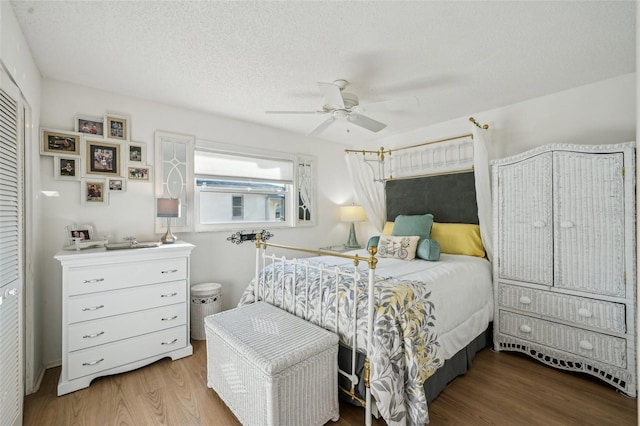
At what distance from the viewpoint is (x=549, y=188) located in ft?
8.11

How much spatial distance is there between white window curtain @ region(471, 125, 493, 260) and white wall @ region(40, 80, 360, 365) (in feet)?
7.69

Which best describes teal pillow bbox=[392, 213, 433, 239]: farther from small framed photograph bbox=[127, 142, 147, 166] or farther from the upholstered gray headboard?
small framed photograph bbox=[127, 142, 147, 166]

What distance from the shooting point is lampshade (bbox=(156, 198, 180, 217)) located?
9.13 ft

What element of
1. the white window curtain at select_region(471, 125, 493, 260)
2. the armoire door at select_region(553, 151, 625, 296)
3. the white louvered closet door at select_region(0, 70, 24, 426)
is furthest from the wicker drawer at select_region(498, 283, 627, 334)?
the white louvered closet door at select_region(0, 70, 24, 426)

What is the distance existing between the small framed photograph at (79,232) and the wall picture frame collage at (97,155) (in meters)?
0.25

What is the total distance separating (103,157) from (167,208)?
0.79 metres

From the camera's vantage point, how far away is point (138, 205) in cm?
296

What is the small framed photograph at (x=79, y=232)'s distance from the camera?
2.50 metres

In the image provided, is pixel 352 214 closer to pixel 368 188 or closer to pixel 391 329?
pixel 368 188

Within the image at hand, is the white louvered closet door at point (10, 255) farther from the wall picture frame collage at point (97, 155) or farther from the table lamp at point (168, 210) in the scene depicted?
the table lamp at point (168, 210)

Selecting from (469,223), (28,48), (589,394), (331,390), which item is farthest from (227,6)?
(589,394)

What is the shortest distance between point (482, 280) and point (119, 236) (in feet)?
11.7

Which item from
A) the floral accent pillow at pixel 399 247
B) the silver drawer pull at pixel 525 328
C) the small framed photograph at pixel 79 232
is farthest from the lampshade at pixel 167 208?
the silver drawer pull at pixel 525 328

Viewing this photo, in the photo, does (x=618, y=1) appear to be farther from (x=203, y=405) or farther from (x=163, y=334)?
(x=163, y=334)
